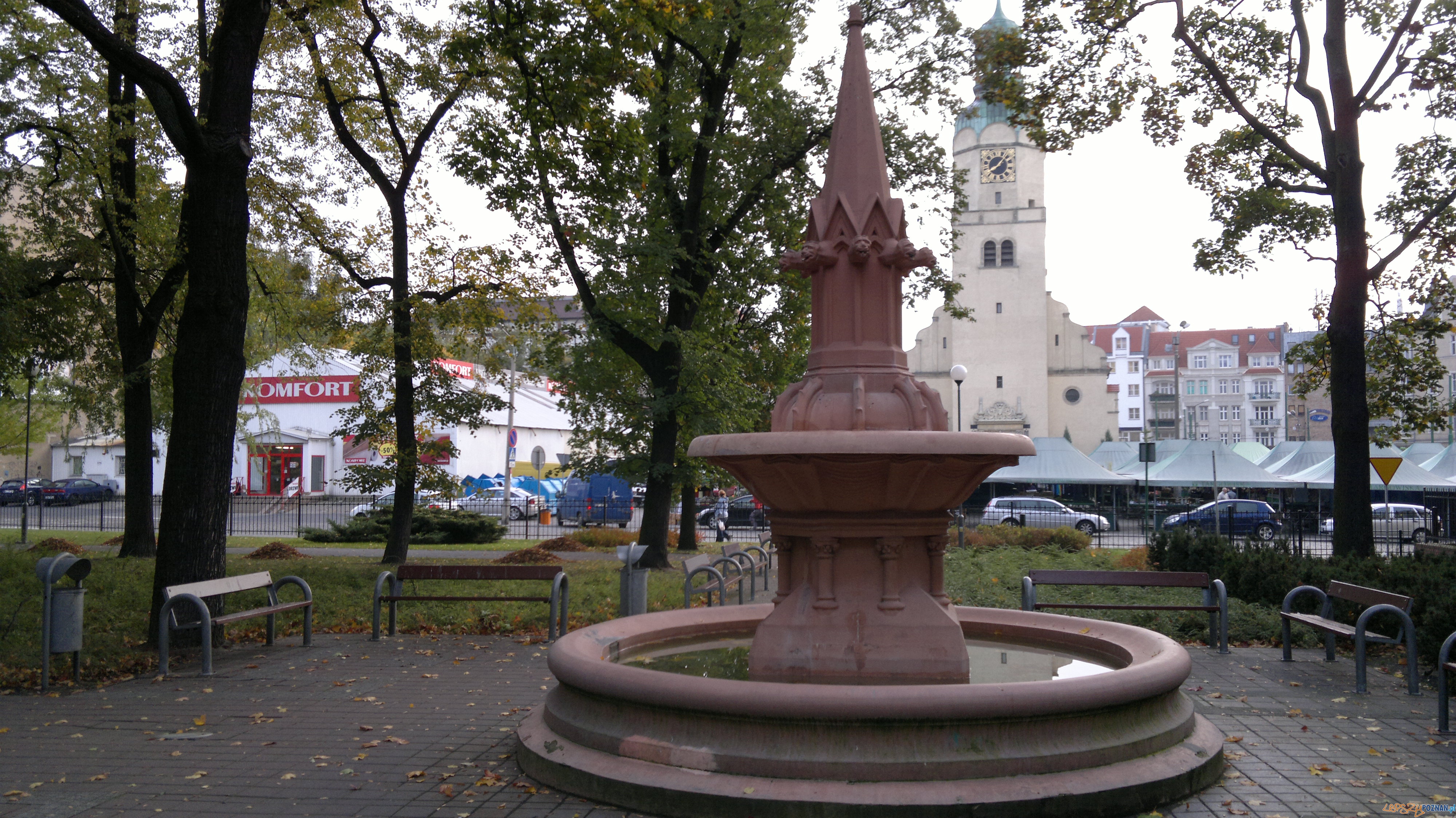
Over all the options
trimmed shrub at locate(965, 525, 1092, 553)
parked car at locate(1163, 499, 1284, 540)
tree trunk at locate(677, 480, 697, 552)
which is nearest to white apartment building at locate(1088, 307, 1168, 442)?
parked car at locate(1163, 499, 1284, 540)

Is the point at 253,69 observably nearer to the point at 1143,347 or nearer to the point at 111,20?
the point at 111,20

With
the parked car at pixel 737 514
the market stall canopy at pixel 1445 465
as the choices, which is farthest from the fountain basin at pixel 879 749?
the market stall canopy at pixel 1445 465

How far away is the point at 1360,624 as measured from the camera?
811cm

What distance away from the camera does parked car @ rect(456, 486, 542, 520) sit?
36.0 meters

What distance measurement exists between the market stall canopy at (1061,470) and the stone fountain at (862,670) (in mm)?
33408

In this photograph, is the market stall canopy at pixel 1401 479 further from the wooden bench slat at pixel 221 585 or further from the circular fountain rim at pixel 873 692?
the wooden bench slat at pixel 221 585

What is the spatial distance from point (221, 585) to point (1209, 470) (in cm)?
3336

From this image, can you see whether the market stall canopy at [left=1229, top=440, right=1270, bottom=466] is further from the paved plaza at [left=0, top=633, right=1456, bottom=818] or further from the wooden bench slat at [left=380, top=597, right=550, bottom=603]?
the wooden bench slat at [left=380, top=597, right=550, bottom=603]

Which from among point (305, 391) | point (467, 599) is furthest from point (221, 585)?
point (305, 391)

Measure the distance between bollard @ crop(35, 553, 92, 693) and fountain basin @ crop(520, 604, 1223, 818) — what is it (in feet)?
16.2

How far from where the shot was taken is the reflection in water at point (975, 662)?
667 cm

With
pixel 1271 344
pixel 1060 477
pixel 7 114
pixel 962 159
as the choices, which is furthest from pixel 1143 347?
pixel 7 114

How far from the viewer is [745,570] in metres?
16.0

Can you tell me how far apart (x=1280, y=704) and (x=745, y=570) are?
362 inches
